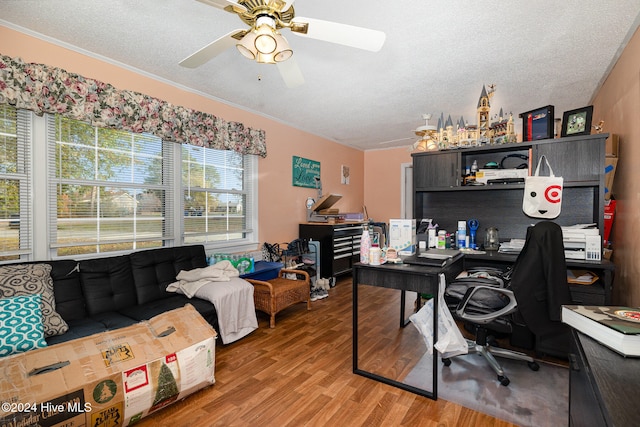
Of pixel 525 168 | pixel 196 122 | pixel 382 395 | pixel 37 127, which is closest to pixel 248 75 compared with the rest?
pixel 196 122

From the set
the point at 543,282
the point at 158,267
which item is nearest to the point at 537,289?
the point at 543,282

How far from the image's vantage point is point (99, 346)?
1682 mm

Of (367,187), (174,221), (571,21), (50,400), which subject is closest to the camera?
(50,400)

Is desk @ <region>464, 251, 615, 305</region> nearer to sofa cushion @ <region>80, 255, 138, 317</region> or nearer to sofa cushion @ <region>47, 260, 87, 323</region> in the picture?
sofa cushion @ <region>80, 255, 138, 317</region>

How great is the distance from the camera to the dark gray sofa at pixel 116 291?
2.20m

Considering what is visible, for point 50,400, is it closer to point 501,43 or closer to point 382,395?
point 382,395

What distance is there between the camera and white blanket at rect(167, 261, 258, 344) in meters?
2.60

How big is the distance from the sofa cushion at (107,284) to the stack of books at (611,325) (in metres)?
2.98

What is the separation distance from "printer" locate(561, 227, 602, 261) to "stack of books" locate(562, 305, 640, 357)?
1.59 metres

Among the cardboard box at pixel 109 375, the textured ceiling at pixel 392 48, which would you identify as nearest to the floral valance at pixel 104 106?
the textured ceiling at pixel 392 48

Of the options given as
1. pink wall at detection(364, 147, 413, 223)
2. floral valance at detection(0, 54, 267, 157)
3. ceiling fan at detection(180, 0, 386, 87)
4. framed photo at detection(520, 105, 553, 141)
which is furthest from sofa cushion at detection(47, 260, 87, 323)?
pink wall at detection(364, 147, 413, 223)

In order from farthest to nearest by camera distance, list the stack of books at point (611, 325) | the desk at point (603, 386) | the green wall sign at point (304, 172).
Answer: the green wall sign at point (304, 172) < the stack of books at point (611, 325) < the desk at point (603, 386)

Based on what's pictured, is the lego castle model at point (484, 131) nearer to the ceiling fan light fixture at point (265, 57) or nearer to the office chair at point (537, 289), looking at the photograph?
the office chair at point (537, 289)

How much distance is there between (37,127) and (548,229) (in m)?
3.81
